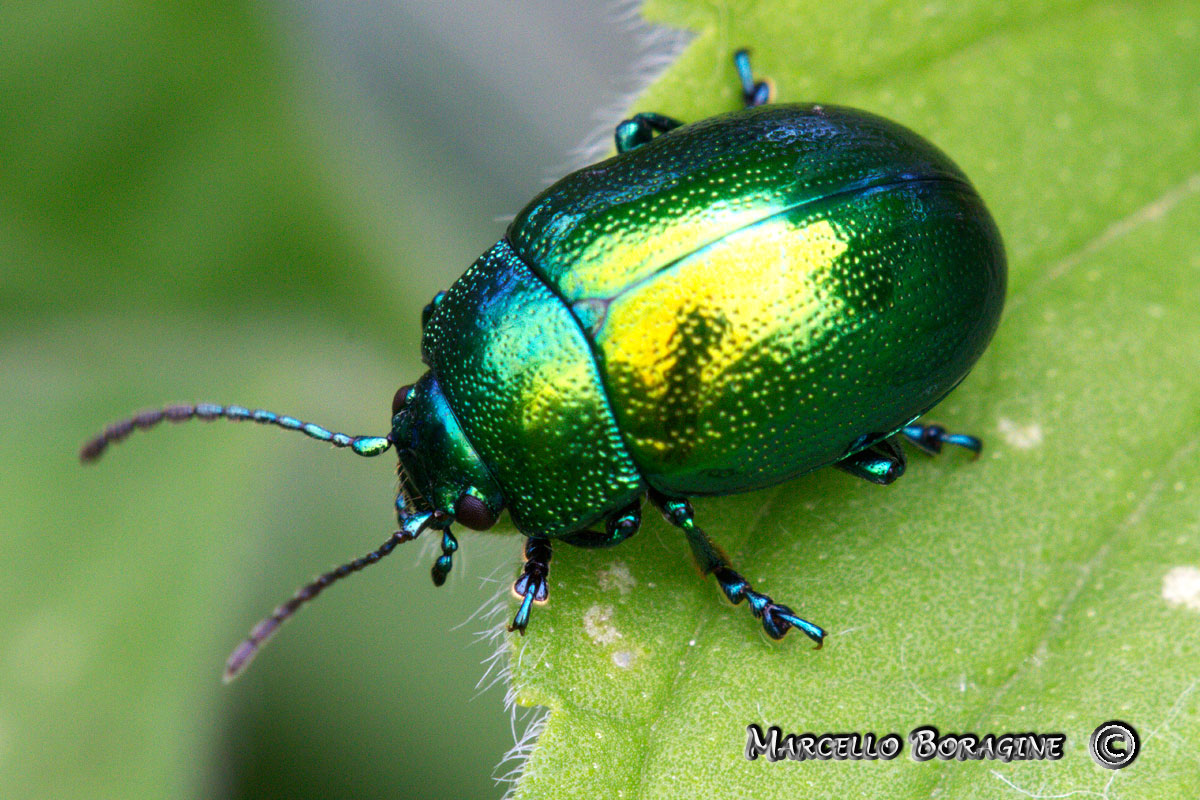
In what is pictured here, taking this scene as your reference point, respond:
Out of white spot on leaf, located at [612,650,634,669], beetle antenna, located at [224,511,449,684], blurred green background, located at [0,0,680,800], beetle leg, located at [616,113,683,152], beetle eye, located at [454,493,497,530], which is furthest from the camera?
blurred green background, located at [0,0,680,800]

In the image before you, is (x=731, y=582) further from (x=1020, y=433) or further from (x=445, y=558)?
(x=1020, y=433)

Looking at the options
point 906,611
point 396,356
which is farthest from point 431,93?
point 906,611

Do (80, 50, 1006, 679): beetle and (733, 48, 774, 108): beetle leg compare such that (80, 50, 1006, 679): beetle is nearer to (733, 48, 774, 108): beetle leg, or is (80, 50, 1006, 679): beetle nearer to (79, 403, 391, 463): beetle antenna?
(79, 403, 391, 463): beetle antenna

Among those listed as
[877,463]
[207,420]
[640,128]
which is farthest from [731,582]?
[207,420]

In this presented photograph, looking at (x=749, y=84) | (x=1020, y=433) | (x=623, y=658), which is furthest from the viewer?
(x=749, y=84)

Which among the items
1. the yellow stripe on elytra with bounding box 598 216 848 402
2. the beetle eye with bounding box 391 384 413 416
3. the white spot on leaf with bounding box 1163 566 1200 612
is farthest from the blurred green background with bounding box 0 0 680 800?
the white spot on leaf with bounding box 1163 566 1200 612

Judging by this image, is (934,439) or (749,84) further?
(749,84)

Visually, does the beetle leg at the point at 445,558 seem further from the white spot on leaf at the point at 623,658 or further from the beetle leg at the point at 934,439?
the beetle leg at the point at 934,439
